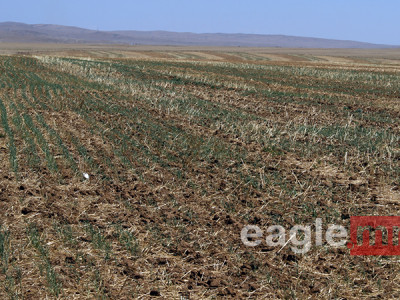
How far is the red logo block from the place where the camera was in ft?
18.5

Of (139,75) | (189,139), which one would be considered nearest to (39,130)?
(189,139)

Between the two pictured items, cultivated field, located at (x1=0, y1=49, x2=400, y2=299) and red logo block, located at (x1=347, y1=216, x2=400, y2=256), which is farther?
red logo block, located at (x1=347, y1=216, x2=400, y2=256)

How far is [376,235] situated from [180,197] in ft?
9.12

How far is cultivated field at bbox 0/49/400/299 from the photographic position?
4.96 m

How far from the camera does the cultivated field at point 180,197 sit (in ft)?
16.3

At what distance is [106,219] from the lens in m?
6.45

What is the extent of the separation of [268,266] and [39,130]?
7594mm

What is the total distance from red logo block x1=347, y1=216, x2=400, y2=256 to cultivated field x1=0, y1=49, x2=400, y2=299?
0.15 metres

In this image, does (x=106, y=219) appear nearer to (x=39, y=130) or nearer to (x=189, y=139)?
(x=189, y=139)

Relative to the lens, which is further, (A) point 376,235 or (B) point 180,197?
(B) point 180,197

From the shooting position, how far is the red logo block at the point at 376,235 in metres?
5.63

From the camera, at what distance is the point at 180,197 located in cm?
729

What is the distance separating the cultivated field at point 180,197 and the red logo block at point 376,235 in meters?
0.15

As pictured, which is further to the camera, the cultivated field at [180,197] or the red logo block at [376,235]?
the red logo block at [376,235]
